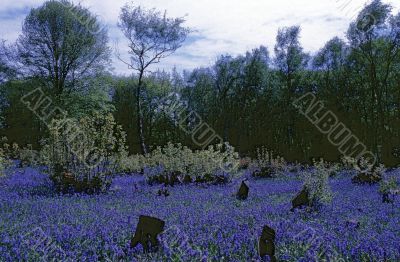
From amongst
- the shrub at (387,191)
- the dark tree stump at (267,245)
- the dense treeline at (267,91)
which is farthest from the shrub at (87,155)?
the dense treeline at (267,91)

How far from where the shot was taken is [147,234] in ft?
17.5

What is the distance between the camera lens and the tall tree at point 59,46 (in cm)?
3055

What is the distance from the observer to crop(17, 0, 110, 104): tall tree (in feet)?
100

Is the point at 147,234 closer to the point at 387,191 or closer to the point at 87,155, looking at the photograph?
the point at 387,191

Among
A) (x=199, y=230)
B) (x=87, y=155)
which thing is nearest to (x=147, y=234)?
(x=199, y=230)

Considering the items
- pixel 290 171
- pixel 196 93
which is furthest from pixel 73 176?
pixel 196 93

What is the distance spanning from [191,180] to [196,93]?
37110 millimetres

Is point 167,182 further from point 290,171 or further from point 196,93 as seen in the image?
point 196,93

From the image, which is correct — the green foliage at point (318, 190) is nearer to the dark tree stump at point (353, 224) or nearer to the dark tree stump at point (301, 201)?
the dark tree stump at point (301, 201)

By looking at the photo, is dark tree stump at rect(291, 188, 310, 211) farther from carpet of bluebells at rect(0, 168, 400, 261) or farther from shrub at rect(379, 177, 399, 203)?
shrub at rect(379, 177, 399, 203)

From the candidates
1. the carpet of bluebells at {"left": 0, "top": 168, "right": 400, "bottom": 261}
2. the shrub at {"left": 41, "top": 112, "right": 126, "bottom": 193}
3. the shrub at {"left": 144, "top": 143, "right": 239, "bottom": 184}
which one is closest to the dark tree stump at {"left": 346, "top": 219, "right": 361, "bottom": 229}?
the carpet of bluebells at {"left": 0, "top": 168, "right": 400, "bottom": 261}

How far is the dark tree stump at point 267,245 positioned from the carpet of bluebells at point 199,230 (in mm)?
111

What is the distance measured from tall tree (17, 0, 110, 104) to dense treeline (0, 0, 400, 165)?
0.13 meters

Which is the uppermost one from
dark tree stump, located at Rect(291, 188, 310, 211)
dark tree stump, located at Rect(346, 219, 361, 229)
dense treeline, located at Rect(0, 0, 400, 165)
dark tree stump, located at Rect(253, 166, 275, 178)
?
dense treeline, located at Rect(0, 0, 400, 165)
